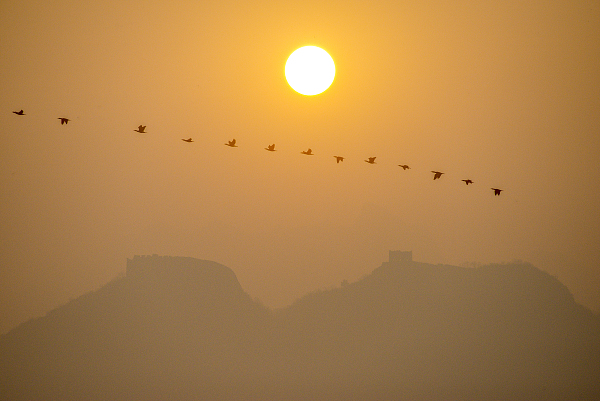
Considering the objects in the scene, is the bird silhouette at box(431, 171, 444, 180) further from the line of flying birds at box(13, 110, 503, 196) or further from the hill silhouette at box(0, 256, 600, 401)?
the hill silhouette at box(0, 256, 600, 401)

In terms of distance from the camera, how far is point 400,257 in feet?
7.13

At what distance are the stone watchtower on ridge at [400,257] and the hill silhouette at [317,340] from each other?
0.05 ft

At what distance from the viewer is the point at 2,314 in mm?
1993

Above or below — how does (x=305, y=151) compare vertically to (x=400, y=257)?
above

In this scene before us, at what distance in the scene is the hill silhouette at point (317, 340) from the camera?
79.9 inches

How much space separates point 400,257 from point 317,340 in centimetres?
65

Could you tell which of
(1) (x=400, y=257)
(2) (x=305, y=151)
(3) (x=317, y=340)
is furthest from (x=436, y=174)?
(3) (x=317, y=340)

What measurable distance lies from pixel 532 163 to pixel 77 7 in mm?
2644

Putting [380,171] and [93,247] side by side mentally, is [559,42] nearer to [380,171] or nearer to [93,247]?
Result: [380,171]

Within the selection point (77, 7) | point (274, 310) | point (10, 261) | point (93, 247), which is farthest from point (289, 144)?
point (10, 261)

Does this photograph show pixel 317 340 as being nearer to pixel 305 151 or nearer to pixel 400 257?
pixel 400 257

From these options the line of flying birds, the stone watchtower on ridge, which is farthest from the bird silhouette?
the stone watchtower on ridge

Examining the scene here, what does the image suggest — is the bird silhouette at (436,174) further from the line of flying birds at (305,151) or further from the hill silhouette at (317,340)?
the hill silhouette at (317,340)

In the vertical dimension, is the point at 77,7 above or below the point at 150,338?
above
